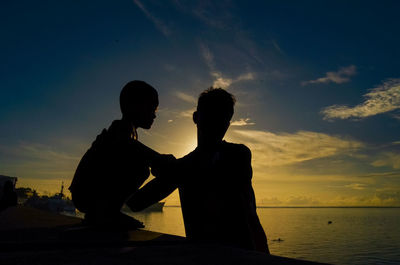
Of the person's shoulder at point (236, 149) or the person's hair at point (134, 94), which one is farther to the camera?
the person's hair at point (134, 94)

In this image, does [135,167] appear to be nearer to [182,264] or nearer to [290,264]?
[182,264]

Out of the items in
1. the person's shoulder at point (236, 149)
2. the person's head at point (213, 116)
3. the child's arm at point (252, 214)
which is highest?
the person's head at point (213, 116)

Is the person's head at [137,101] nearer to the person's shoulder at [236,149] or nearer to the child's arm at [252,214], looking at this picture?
the person's shoulder at [236,149]

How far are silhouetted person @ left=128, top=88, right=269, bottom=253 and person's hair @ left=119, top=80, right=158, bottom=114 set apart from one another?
2.85 feet

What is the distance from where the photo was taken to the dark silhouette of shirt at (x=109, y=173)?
7.11 feet

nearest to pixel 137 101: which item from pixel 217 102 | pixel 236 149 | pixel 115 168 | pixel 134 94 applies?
pixel 134 94

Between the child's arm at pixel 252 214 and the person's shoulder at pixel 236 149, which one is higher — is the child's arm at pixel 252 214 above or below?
below

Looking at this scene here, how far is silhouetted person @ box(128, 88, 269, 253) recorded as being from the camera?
5.24 ft

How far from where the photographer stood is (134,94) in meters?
2.49

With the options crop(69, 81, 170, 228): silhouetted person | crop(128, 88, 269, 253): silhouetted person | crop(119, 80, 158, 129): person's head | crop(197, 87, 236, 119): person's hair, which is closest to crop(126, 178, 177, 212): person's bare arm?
crop(128, 88, 269, 253): silhouetted person

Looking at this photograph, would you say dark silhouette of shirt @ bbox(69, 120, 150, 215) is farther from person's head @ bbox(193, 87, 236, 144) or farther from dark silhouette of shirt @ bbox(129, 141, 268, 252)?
person's head @ bbox(193, 87, 236, 144)

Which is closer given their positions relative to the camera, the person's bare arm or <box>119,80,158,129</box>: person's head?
the person's bare arm

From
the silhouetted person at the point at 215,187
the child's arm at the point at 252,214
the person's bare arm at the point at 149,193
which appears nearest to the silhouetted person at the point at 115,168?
the person's bare arm at the point at 149,193

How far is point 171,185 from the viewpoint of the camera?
5.84ft
